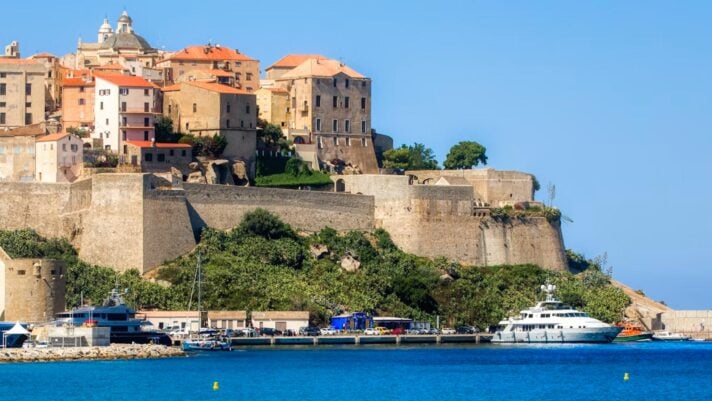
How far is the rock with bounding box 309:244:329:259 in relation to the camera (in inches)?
3000

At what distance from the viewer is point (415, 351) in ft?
235

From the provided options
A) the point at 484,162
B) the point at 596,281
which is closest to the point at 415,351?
the point at 596,281

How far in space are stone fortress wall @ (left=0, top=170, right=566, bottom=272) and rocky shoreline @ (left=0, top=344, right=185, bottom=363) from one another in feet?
24.2

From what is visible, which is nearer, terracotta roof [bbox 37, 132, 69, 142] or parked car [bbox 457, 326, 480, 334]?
terracotta roof [bbox 37, 132, 69, 142]

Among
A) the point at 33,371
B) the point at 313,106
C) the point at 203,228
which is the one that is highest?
the point at 313,106

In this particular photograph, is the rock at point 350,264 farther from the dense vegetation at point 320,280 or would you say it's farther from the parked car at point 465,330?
the parked car at point 465,330

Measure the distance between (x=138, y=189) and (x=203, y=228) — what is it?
3.50 m

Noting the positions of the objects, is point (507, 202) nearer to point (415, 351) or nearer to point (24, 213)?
point (415, 351)

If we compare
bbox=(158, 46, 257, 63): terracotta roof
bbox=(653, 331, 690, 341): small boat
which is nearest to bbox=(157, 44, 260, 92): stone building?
bbox=(158, 46, 257, 63): terracotta roof

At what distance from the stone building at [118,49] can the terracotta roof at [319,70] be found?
604cm

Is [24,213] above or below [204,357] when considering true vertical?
above

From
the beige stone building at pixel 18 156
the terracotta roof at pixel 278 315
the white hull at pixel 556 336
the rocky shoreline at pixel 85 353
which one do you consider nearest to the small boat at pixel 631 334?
the white hull at pixel 556 336

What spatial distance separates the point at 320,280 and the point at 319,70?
12304mm

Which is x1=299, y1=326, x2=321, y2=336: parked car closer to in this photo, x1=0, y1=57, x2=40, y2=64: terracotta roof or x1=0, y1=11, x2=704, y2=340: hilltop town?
x1=0, y1=11, x2=704, y2=340: hilltop town
